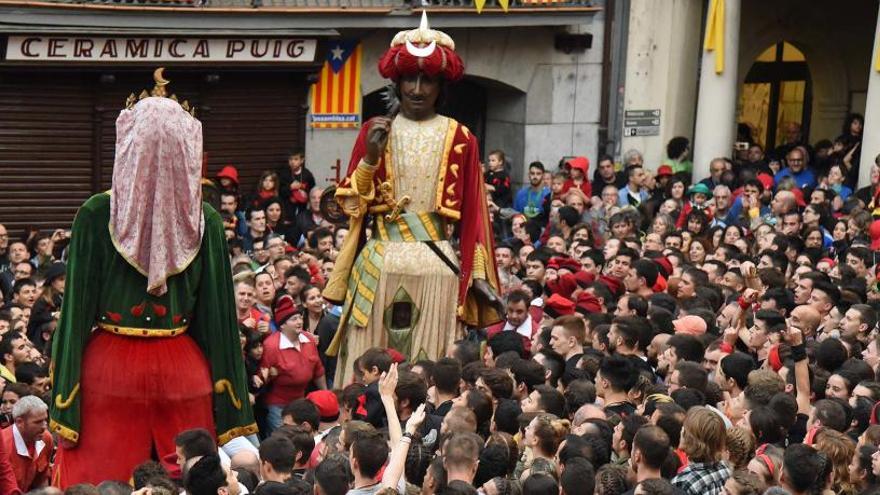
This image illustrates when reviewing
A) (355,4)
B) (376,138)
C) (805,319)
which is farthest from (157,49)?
(805,319)

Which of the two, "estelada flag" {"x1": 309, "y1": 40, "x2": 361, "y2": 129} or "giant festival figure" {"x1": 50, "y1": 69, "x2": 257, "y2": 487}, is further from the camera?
"estelada flag" {"x1": 309, "y1": 40, "x2": 361, "y2": 129}

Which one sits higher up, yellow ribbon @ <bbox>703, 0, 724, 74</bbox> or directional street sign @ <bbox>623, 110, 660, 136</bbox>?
yellow ribbon @ <bbox>703, 0, 724, 74</bbox>

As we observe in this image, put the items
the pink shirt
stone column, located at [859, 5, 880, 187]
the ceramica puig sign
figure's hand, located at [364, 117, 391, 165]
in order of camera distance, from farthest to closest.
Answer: stone column, located at [859, 5, 880, 187], the ceramica puig sign, the pink shirt, figure's hand, located at [364, 117, 391, 165]

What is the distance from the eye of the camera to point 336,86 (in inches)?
858

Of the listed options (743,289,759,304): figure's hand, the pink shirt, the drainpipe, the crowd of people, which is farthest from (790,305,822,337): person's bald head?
the drainpipe

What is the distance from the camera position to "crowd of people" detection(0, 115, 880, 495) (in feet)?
27.0

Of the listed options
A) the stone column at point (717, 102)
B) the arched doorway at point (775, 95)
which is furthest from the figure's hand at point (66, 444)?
the arched doorway at point (775, 95)

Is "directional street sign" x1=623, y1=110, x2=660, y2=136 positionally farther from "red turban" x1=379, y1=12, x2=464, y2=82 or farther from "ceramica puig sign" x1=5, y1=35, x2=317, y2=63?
"red turban" x1=379, y1=12, x2=464, y2=82

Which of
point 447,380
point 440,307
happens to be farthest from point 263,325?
point 447,380

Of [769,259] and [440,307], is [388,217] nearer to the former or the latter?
[440,307]

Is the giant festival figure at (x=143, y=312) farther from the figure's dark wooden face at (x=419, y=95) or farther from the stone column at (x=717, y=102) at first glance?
the stone column at (x=717, y=102)

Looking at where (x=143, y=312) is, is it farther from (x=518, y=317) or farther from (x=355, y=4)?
(x=355, y=4)

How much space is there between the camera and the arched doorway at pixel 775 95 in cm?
2650

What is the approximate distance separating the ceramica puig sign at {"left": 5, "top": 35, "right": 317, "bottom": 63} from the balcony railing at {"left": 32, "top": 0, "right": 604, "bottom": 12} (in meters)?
0.40
